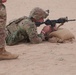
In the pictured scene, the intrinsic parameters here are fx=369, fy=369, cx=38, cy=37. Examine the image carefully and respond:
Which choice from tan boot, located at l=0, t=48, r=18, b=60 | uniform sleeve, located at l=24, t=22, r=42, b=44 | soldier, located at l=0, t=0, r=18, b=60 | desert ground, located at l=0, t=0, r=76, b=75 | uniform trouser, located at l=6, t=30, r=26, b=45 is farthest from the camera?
uniform trouser, located at l=6, t=30, r=26, b=45

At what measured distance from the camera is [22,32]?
7699 millimetres

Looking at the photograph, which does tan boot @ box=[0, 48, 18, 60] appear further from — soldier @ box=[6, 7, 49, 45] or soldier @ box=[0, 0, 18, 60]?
soldier @ box=[6, 7, 49, 45]

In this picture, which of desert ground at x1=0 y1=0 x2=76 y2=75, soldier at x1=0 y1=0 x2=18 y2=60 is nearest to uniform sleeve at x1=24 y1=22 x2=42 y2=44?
desert ground at x1=0 y1=0 x2=76 y2=75

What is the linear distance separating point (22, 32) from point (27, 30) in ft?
0.70

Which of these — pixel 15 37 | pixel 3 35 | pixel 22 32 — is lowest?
pixel 15 37

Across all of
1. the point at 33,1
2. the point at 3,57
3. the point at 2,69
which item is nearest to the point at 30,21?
the point at 3,57

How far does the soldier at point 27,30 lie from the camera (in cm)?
A: 754

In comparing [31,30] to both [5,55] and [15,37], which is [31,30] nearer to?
[15,37]

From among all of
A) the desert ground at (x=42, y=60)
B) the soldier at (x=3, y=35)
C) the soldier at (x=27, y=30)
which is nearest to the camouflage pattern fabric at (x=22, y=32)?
the soldier at (x=27, y=30)

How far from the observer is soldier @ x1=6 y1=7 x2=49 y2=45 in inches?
297

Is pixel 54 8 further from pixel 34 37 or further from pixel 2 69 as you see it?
pixel 2 69

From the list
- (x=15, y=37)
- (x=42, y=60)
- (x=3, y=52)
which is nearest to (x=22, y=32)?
(x=15, y=37)

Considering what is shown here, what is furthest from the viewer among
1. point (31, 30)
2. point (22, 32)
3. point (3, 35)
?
point (22, 32)

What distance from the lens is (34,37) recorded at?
299 inches
